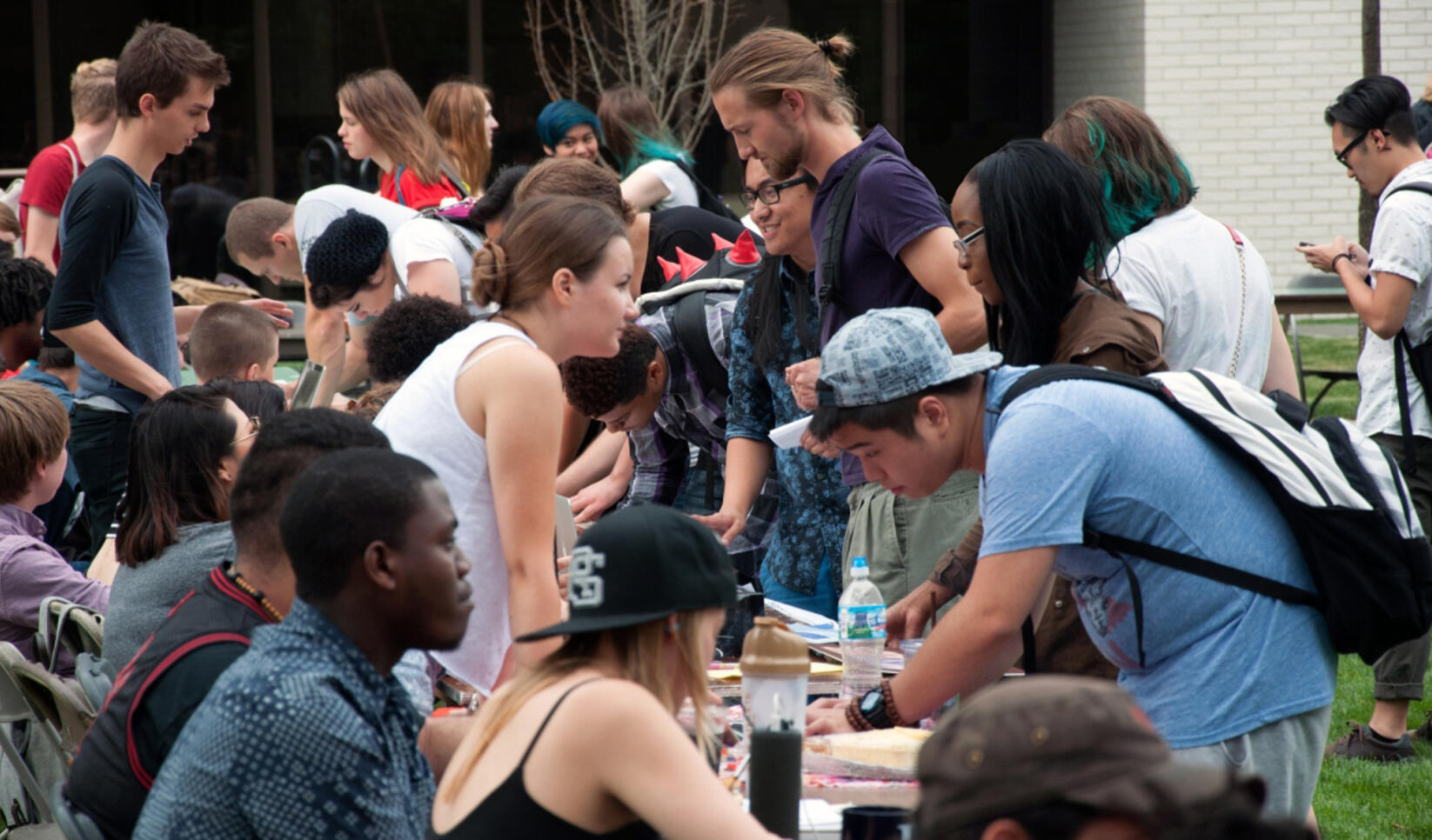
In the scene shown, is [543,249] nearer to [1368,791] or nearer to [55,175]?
[1368,791]

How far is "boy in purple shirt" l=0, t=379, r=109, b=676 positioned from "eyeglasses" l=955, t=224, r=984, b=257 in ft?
7.84

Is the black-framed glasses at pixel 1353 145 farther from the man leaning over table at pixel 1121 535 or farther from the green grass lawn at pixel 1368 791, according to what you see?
the man leaning over table at pixel 1121 535

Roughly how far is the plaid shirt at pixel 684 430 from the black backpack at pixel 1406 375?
2.43m

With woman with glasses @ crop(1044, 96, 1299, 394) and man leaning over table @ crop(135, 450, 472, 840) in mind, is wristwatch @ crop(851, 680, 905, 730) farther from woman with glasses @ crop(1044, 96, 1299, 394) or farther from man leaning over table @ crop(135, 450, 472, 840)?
woman with glasses @ crop(1044, 96, 1299, 394)

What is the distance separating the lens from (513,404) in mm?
2791

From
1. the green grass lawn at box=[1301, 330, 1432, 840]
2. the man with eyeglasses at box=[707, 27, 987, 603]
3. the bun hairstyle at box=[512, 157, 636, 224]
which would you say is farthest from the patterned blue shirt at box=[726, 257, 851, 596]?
the green grass lawn at box=[1301, 330, 1432, 840]

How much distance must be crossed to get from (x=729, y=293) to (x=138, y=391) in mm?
1949

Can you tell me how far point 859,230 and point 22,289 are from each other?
3.65 metres

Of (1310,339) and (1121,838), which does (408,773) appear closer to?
(1121,838)

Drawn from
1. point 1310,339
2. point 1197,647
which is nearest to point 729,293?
point 1197,647

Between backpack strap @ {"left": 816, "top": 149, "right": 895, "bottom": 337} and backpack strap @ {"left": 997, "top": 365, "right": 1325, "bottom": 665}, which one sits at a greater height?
backpack strap @ {"left": 816, "top": 149, "right": 895, "bottom": 337}

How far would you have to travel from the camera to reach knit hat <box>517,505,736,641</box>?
79.4 inches

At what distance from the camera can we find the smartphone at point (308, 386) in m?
4.88

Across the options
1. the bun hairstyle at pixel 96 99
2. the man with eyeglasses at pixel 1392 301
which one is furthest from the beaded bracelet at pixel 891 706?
the bun hairstyle at pixel 96 99
